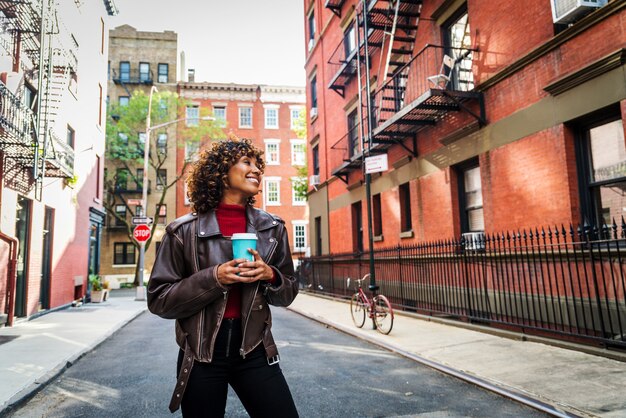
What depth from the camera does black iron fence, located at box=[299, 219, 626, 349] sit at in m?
6.68

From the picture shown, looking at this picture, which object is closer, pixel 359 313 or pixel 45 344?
pixel 45 344

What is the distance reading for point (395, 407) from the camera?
4.67 metres

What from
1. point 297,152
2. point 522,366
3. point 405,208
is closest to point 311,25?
point 405,208

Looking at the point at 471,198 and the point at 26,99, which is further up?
the point at 26,99

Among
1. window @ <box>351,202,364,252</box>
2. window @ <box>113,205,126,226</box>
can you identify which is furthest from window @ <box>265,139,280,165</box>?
window @ <box>351,202,364,252</box>

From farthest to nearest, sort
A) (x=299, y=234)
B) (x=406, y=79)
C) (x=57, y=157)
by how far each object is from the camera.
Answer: (x=299, y=234) → (x=406, y=79) → (x=57, y=157)

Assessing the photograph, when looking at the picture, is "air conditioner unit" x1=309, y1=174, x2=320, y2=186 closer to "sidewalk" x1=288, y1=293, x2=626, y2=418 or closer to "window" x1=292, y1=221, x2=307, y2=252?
"sidewalk" x1=288, y1=293, x2=626, y2=418

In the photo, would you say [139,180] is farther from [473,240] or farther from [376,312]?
[473,240]

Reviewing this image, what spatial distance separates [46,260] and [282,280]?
14670mm

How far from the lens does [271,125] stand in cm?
4034

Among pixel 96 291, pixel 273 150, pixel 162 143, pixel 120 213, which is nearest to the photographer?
pixel 96 291

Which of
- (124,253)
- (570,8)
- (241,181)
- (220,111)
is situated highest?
(220,111)

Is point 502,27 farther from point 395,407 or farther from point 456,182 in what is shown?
point 395,407

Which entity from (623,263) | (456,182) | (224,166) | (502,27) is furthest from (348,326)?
(224,166)
